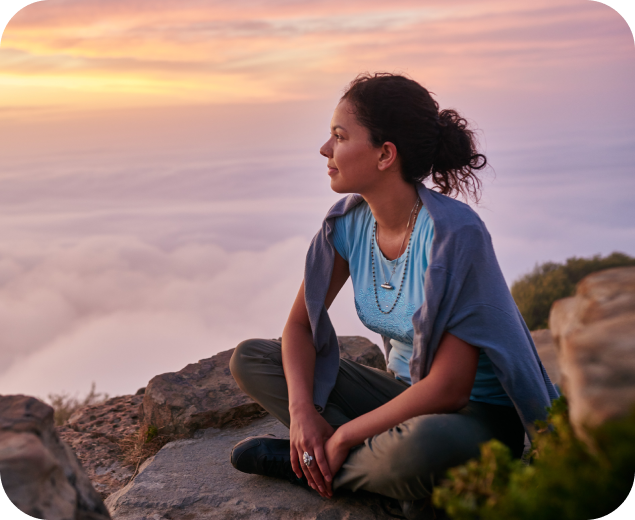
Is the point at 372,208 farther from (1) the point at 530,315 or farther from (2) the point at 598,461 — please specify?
(1) the point at 530,315

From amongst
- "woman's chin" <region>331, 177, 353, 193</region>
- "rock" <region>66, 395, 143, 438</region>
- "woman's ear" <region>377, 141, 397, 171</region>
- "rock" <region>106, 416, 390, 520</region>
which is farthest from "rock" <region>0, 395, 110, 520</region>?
"rock" <region>66, 395, 143, 438</region>

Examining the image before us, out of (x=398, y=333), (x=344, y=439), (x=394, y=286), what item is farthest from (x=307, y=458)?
(x=394, y=286)

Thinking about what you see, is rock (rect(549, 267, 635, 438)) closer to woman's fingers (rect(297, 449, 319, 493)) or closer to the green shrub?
the green shrub

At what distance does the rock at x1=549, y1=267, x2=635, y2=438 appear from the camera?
123cm

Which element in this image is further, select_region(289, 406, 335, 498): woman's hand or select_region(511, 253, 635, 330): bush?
select_region(511, 253, 635, 330): bush

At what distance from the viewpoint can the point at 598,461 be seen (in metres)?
1.15

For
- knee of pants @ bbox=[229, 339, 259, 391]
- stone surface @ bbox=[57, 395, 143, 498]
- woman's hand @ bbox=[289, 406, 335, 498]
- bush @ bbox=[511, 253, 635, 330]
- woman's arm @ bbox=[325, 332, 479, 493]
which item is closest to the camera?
woman's arm @ bbox=[325, 332, 479, 493]

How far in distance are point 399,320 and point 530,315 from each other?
224 inches

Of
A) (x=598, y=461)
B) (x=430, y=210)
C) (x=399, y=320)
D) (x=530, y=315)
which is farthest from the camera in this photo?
(x=530, y=315)

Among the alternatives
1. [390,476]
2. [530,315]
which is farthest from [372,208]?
[530,315]

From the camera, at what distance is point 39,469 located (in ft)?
5.89

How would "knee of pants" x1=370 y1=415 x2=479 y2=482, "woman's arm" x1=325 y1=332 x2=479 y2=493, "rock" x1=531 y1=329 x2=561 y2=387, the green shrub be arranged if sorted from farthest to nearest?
"rock" x1=531 y1=329 x2=561 y2=387 < "woman's arm" x1=325 y1=332 x2=479 y2=493 < "knee of pants" x1=370 y1=415 x2=479 y2=482 < the green shrub

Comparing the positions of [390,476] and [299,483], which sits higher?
[390,476]

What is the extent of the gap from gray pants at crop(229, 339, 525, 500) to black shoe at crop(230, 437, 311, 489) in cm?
17
